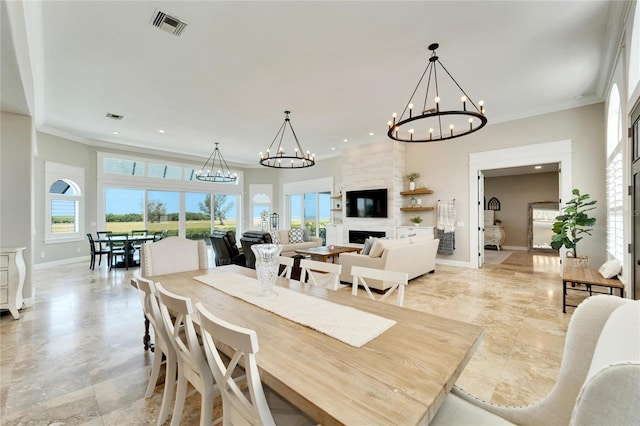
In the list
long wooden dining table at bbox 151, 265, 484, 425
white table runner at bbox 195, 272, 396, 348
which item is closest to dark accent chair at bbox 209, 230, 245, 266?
white table runner at bbox 195, 272, 396, 348

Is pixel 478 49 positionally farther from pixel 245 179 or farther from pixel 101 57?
pixel 245 179

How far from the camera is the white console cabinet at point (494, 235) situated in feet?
31.6

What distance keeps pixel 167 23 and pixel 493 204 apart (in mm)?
10991

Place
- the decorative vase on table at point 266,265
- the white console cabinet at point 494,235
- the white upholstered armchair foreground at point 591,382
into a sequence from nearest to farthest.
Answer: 1. the white upholstered armchair foreground at point 591,382
2. the decorative vase on table at point 266,265
3. the white console cabinet at point 494,235

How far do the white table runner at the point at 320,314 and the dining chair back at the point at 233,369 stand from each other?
0.43 metres

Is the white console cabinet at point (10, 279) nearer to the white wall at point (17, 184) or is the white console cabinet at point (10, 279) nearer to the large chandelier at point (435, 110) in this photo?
the white wall at point (17, 184)

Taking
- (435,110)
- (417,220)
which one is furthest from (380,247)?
(417,220)

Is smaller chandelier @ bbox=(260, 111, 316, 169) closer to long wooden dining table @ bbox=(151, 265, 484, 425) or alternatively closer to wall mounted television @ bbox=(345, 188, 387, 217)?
wall mounted television @ bbox=(345, 188, 387, 217)

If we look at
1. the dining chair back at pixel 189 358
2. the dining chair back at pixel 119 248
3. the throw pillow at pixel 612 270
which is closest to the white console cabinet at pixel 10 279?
the dining chair back at pixel 119 248

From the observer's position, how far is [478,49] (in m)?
3.37

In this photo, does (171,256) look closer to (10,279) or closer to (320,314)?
(320,314)

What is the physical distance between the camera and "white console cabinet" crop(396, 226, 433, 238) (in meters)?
6.75

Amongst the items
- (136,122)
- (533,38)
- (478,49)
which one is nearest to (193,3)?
(478,49)

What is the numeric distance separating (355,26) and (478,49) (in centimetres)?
165
